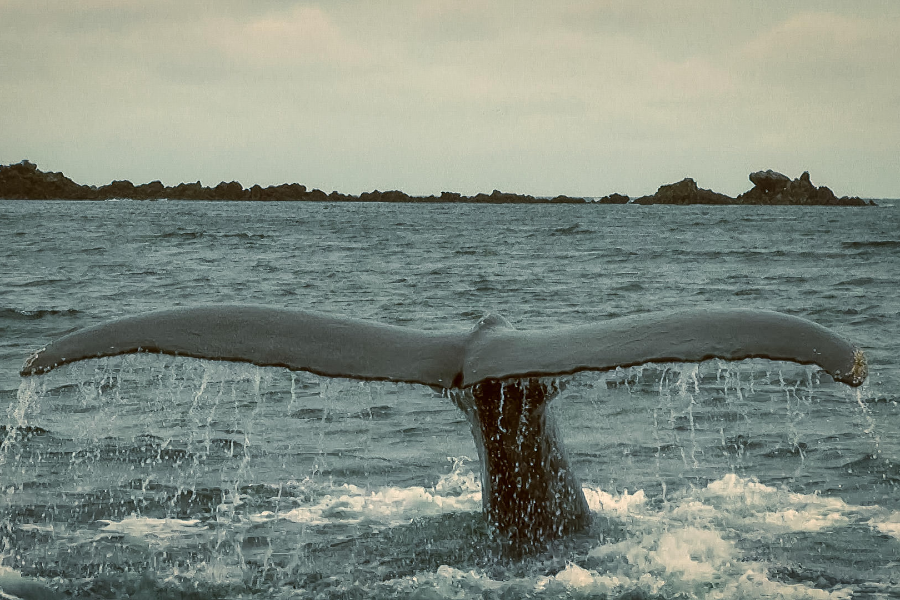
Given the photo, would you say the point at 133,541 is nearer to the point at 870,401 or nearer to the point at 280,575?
the point at 280,575

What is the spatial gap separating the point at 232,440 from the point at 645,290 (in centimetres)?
1523

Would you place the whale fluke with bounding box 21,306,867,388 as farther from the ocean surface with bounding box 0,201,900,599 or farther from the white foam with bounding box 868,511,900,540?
the white foam with bounding box 868,511,900,540

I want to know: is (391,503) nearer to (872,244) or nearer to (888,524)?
(888,524)

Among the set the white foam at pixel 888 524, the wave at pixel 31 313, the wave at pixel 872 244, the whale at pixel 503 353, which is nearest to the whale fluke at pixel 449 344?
the whale at pixel 503 353

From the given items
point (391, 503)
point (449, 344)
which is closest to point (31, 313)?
point (391, 503)

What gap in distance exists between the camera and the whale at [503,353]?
126 inches

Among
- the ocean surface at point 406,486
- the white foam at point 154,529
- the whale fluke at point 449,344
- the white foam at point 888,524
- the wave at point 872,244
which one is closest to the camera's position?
the whale fluke at point 449,344

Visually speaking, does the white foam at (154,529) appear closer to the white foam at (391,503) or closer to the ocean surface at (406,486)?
the ocean surface at (406,486)

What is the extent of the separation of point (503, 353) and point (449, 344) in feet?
1.18

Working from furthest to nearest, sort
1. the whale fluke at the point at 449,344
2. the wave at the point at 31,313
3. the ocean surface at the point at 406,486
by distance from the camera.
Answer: the wave at the point at 31,313, the ocean surface at the point at 406,486, the whale fluke at the point at 449,344

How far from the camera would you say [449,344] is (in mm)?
3951

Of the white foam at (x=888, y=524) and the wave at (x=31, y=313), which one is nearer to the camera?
the white foam at (x=888, y=524)

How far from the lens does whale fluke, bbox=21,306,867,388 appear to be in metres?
3.17

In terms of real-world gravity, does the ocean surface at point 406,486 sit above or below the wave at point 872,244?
below
